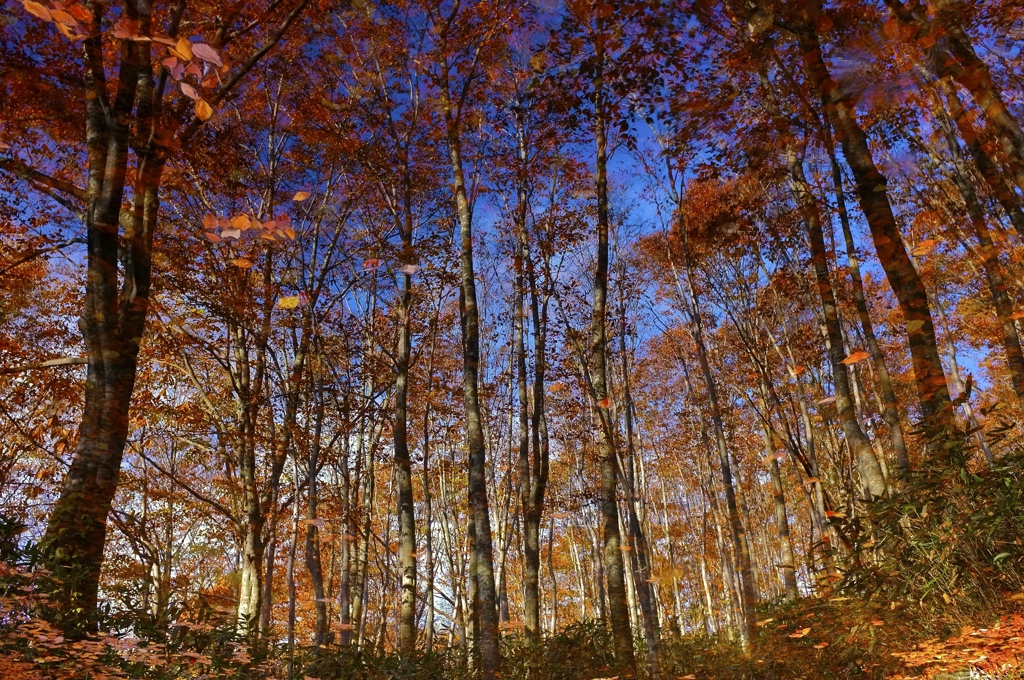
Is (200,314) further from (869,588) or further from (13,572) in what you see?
(869,588)

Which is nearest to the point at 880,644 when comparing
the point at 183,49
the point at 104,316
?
the point at 183,49

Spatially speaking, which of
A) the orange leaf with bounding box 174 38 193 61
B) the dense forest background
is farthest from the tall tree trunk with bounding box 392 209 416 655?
the orange leaf with bounding box 174 38 193 61

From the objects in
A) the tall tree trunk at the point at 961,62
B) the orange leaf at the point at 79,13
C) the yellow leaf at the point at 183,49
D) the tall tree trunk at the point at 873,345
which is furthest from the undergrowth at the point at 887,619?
the orange leaf at the point at 79,13

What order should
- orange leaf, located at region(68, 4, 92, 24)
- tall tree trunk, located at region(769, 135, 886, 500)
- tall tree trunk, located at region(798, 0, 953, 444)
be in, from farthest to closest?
1. tall tree trunk, located at region(769, 135, 886, 500)
2. orange leaf, located at region(68, 4, 92, 24)
3. tall tree trunk, located at region(798, 0, 953, 444)

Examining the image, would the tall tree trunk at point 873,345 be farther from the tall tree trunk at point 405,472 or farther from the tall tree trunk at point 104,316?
the tall tree trunk at point 104,316

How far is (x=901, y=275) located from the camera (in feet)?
16.8

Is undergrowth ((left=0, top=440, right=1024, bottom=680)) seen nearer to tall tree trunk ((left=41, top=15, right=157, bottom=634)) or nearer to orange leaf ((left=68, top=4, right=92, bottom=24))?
tall tree trunk ((left=41, top=15, right=157, bottom=634))

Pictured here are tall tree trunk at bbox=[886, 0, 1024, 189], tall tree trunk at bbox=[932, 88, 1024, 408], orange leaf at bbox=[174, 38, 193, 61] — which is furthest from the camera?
tall tree trunk at bbox=[932, 88, 1024, 408]

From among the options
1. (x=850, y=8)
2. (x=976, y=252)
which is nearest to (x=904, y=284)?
(x=850, y=8)

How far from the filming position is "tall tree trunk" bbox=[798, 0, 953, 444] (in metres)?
4.88

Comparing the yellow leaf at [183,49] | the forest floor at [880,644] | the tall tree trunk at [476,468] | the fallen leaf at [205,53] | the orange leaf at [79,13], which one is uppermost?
the orange leaf at [79,13]

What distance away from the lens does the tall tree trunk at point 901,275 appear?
4.88 meters

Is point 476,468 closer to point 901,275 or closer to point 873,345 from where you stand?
point 901,275

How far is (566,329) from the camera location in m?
11.1
